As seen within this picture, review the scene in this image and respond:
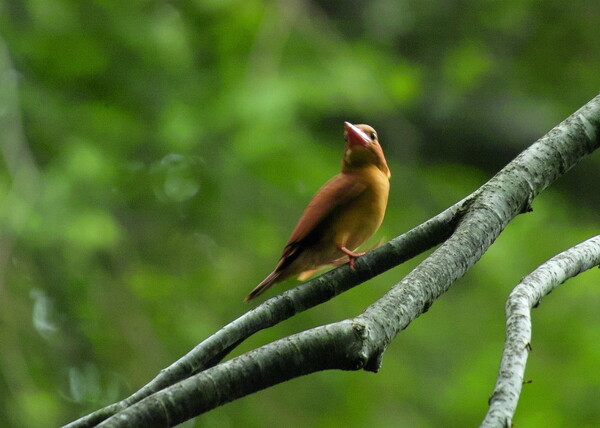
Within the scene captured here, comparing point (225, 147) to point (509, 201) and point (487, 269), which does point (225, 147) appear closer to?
point (487, 269)

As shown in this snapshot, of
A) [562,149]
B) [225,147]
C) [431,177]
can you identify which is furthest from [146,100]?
[562,149]

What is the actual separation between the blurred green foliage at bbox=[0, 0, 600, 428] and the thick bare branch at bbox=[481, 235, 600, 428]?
2691 millimetres

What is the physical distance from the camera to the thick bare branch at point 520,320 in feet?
5.70

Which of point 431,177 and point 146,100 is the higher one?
point 146,100

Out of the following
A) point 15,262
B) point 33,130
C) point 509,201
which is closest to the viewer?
point 509,201

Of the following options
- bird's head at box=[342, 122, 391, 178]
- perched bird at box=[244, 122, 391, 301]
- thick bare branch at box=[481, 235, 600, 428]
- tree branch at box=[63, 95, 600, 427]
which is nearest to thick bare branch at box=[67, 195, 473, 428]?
tree branch at box=[63, 95, 600, 427]

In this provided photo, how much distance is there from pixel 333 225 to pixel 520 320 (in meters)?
1.64

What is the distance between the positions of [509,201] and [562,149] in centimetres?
26

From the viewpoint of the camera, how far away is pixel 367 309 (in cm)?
202

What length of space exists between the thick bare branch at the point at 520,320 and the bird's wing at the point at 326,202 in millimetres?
1305

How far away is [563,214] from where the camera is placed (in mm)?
5996

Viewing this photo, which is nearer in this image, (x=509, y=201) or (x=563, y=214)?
(x=509, y=201)

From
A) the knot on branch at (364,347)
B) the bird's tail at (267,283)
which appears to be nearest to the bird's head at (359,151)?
the bird's tail at (267,283)

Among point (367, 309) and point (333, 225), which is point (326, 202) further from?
point (367, 309)
